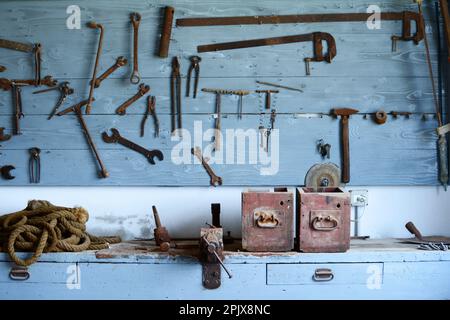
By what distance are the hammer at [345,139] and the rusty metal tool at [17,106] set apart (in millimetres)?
1764

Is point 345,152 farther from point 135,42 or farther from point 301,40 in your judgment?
point 135,42

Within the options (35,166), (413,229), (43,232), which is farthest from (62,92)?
(413,229)

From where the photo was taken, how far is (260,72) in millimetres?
2672

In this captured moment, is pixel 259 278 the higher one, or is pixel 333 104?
pixel 333 104

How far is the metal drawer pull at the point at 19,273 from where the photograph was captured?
2.27m

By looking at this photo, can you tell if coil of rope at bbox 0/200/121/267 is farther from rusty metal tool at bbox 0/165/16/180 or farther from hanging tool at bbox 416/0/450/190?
hanging tool at bbox 416/0/450/190

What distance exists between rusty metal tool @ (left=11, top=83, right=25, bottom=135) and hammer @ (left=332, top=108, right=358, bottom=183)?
1.76 meters

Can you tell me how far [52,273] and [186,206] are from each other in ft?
2.64

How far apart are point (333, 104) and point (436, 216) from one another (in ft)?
2.90

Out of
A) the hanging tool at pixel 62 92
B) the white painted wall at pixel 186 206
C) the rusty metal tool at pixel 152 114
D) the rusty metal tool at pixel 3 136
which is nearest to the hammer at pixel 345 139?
the white painted wall at pixel 186 206

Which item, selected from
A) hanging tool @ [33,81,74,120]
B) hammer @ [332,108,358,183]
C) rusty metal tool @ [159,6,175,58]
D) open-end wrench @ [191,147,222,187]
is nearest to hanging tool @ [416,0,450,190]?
hammer @ [332,108,358,183]

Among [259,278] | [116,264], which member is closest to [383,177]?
[259,278]

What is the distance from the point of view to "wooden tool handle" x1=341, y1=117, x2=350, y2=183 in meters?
2.66
